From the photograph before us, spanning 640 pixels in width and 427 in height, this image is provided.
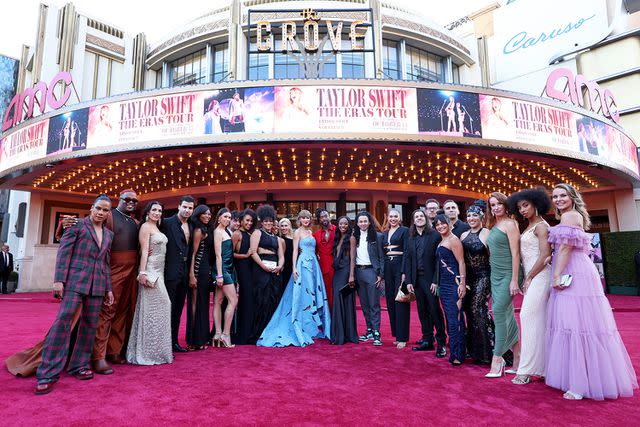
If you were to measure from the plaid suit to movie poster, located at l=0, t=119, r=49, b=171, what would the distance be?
376 inches

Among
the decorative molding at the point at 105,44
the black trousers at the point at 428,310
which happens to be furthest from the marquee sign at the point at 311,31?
the black trousers at the point at 428,310

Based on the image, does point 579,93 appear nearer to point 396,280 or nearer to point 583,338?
point 396,280

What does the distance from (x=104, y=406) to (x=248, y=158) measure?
10149 mm

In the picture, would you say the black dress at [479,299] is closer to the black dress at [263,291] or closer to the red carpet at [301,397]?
the red carpet at [301,397]

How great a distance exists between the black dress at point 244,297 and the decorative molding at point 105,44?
19455 mm

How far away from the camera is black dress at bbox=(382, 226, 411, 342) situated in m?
5.03

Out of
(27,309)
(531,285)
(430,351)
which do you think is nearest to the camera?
(531,285)

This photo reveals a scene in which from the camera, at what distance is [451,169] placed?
13969mm

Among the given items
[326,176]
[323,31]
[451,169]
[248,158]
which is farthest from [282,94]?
[323,31]

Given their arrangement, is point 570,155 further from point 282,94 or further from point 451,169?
point 282,94

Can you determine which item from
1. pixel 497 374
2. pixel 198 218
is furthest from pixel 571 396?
pixel 198 218

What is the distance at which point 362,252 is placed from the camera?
5.52 meters

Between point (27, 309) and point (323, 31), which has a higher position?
point (323, 31)

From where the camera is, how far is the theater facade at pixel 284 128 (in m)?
9.94
